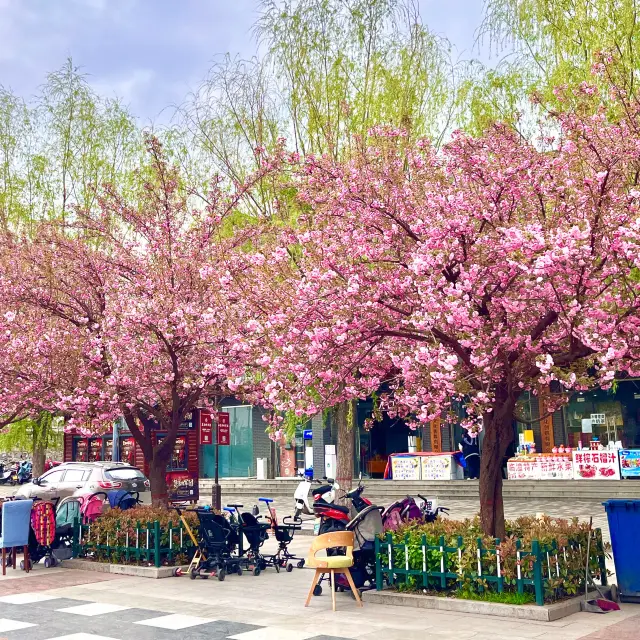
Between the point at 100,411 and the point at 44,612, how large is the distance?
199 inches

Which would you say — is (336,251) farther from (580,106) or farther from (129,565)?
(129,565)

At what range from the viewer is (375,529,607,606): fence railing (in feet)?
29.7

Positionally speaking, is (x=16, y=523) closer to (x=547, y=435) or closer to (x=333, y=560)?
(x=333, y=560)

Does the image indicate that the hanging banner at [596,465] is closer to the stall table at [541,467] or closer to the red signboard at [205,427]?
the stall table at [541,467]

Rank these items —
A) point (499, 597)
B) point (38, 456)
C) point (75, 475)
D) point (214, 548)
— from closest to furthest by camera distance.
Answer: point (499, 597) → point (214, 548) → point (75, 475) → point (38, 456)

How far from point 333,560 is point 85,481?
1260cm

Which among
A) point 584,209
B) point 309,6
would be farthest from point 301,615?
point 309,6

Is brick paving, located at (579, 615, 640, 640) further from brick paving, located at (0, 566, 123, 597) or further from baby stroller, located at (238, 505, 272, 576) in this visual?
brick paving, located at (0, 566, 123, 597)

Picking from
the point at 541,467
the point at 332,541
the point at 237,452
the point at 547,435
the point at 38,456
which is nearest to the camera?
the point at 332,541

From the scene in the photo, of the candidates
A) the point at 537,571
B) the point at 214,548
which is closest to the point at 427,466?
the point at 214,548

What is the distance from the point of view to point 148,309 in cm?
1360

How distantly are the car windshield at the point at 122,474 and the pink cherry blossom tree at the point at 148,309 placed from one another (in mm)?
5566

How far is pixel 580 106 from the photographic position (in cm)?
1015

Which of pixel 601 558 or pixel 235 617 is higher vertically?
pixel 601 558
